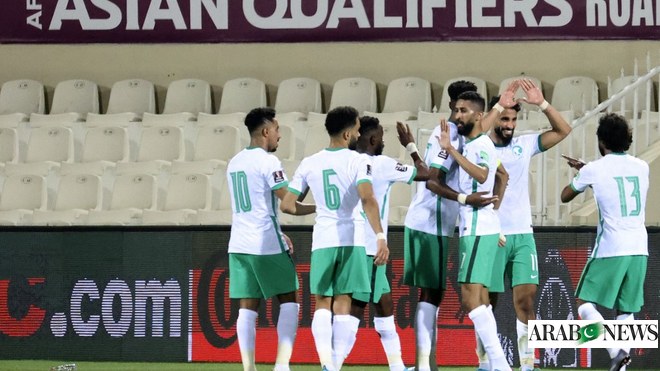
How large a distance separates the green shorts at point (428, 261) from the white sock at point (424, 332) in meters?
0.16

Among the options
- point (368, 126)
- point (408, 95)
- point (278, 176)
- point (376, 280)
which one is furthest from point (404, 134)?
point (408, 95)

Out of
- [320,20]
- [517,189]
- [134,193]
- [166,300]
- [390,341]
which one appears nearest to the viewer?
[390,341]

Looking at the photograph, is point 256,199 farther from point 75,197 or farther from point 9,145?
point 9,145

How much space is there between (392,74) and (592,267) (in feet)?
22.7

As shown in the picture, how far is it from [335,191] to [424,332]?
3.78 ft

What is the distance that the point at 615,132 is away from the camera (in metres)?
9.02

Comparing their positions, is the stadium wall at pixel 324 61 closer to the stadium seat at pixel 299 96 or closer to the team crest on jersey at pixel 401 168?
the stadium seat at pixel 299 96

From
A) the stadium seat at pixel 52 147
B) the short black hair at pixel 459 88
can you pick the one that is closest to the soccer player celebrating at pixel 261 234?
the short black hair at pixel 459 88

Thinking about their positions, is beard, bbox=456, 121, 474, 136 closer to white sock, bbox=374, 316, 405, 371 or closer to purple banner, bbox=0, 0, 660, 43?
white sock, bbox=374, 316, 405, 371

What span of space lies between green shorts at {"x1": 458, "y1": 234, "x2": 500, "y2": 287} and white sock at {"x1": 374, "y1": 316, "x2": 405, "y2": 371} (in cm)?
72

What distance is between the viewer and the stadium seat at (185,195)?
14070 mm

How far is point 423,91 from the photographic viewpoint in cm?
1513

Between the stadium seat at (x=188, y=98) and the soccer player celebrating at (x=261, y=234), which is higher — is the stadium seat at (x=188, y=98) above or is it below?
above

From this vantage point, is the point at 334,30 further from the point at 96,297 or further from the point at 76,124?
the point at 96,297
